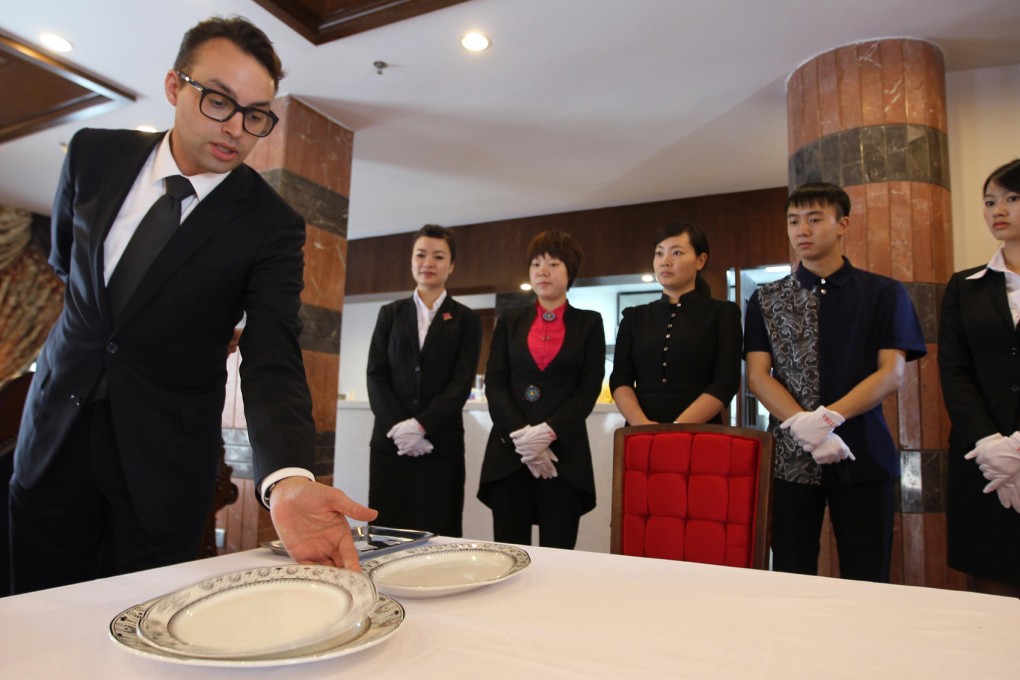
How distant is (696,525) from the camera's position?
1381 millimetres

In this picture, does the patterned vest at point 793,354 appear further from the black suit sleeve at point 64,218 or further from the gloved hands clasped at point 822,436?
the black suit sleeve at point 64,218

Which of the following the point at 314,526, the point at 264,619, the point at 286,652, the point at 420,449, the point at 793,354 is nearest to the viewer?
the point at 286,652

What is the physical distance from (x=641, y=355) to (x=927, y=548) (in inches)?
70.0

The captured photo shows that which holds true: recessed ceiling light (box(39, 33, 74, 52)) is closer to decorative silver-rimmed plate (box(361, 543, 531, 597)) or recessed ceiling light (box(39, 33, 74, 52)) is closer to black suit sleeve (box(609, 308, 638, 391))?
black suit sleeve (box(609, 308, 638, 391))

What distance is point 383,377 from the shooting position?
2.74 m

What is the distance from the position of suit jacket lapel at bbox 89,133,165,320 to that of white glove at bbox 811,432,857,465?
1.87 meters

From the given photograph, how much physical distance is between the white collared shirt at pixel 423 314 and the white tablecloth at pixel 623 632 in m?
1.87

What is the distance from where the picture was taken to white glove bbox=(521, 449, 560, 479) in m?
2.34

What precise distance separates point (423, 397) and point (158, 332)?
4.98 feet

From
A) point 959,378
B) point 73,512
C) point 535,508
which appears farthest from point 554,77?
point 73,512

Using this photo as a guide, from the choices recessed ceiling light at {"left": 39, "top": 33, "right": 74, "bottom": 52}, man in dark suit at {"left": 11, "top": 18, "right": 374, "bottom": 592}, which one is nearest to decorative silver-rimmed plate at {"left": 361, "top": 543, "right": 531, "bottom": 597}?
man in dark suit at {"left": 11, "top": 18, "right": 374, "bottom": 592}

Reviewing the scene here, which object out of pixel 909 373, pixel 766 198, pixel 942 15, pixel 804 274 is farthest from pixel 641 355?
pixel 766 198

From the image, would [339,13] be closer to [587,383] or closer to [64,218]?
[587,383]

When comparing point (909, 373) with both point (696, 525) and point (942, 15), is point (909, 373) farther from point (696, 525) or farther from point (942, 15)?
point (696, 525)
